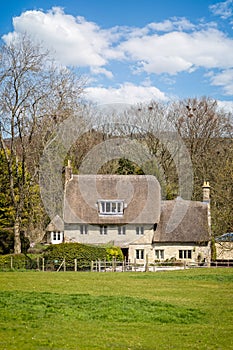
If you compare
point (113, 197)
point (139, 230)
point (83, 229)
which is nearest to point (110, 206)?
point (113, 197)

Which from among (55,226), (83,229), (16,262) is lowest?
(16,262)

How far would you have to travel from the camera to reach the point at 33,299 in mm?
18344

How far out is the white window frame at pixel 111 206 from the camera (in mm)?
46219

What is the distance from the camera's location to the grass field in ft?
40.6

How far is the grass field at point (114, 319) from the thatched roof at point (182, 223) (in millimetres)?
20157

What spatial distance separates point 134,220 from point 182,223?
14.2ft

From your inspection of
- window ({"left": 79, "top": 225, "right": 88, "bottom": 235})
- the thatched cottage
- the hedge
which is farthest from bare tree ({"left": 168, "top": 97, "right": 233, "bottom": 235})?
the hedge

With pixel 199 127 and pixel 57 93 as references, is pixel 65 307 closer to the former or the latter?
pixel 57 93

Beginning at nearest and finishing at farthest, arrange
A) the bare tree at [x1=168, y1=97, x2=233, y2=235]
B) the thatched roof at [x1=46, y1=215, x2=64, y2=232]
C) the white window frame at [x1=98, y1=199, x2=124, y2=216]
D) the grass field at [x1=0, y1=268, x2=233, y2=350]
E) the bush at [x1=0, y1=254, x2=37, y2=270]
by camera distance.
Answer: the grass field at [x1=0, y1=268, x2=233, y2=350], the bush at [x1=0, y1=254, x2=37, y2=270], the white window frame at [x1=98, y1=199, x2=124, y2=216], the thatched roof at [x1=46, y1=215, x2=64, y2=232], the bare tree at [x1=168, y1=97, x2=233, y2=235]

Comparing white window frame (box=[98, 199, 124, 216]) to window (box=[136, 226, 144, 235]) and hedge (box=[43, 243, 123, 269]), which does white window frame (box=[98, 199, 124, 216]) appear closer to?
window (box=[136, 226, 144, 235])

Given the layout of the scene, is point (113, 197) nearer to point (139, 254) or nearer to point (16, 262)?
point (139, 254)

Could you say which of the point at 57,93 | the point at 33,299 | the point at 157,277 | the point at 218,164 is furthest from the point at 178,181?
the point at 33,299

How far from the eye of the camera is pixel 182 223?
45.9 metres

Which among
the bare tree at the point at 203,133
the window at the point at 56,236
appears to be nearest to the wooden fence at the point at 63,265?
the window at the point at 56,236
